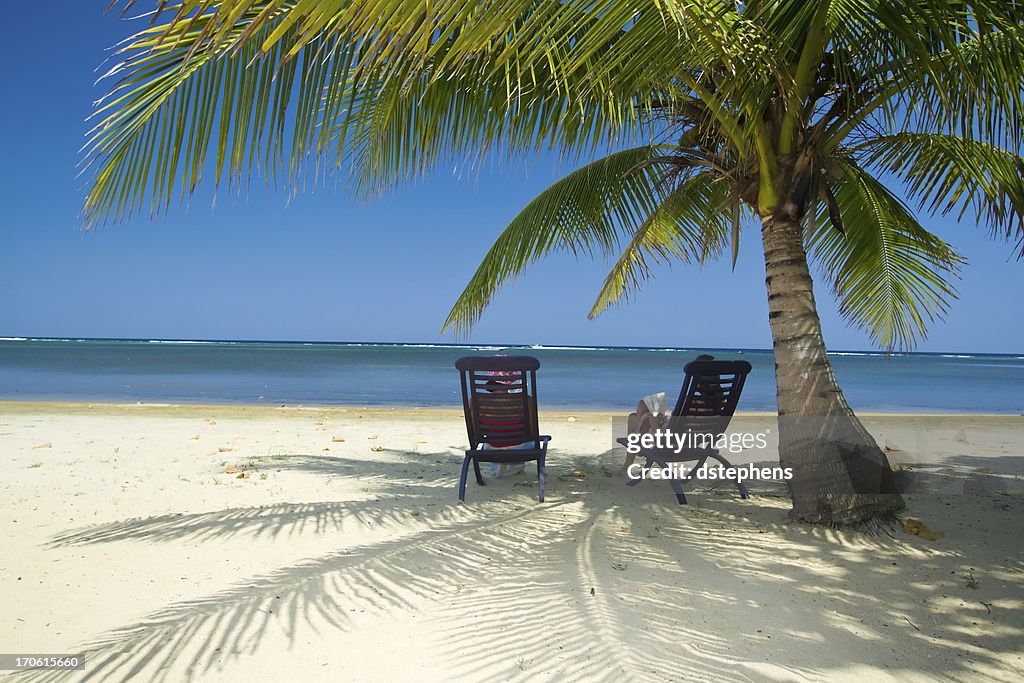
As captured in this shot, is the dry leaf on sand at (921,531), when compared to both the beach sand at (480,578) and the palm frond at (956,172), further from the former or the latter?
the palm frond at (956,172)

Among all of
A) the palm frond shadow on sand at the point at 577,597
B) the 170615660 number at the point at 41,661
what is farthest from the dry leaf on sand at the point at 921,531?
the 170615660 number at the point at 41,661

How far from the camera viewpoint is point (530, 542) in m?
3.72

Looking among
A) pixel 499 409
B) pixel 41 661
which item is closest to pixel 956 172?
pixel 499 409

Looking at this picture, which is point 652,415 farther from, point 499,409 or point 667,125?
point 667,125

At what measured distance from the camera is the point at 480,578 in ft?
10.3

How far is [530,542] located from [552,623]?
1.10 meters

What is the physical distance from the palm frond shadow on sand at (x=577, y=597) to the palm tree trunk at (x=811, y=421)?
0.22 meters

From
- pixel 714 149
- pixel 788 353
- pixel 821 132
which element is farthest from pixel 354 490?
pixel 821 132

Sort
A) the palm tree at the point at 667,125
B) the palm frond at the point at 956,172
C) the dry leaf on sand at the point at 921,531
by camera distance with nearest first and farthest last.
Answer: the palm tree at the point at 667,125, the dry leaf on sand at the point at 921,531, the palm frond at the point at 956,172

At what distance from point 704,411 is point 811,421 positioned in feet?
3.46

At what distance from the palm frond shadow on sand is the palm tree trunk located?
0.22 metres

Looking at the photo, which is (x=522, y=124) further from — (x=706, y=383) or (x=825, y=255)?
(x=825, y=255)

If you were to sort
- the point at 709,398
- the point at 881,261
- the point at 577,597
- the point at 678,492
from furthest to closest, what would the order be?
the point at 881,261, the point at 709,398, the point at 678,492, the point at 577,597

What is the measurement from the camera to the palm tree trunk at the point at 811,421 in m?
3.86
